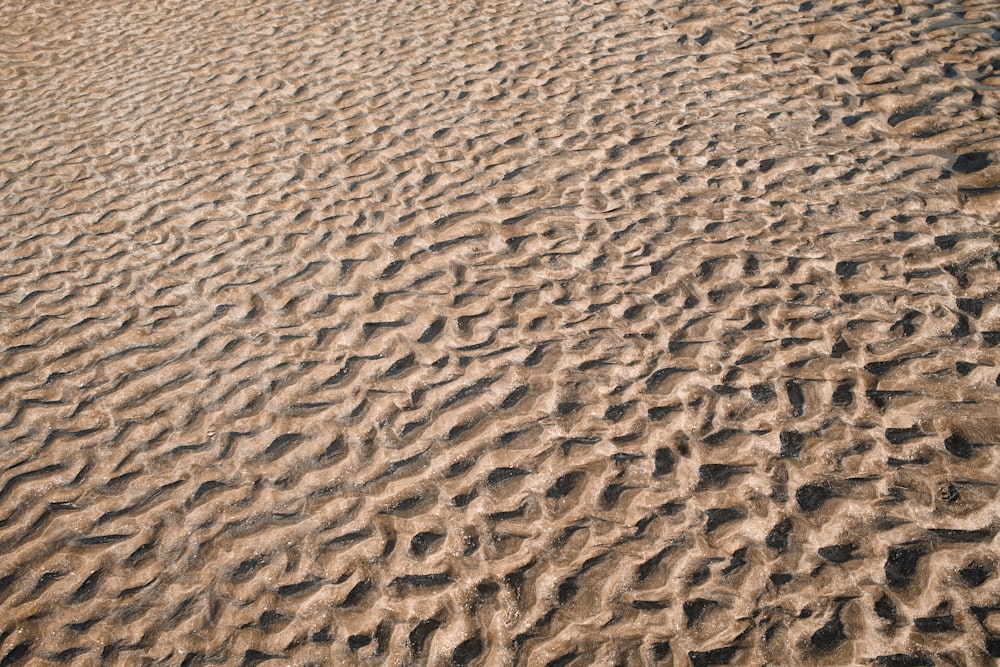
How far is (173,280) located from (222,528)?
8.81 feet

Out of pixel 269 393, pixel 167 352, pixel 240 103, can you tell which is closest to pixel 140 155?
pixel 240 103

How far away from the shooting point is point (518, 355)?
211 inches

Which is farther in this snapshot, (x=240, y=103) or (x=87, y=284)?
(x=240, y=103)

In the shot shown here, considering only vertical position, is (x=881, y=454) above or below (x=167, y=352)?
below

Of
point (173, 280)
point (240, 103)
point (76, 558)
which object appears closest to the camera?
point (76, 558)

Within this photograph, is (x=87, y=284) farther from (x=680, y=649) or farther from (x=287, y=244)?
(x=680, y=649)

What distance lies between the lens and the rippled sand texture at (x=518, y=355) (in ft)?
13.2

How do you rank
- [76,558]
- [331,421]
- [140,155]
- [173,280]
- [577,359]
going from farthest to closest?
[140,155] < [173,280] < [577,359] < [331,421] < [76,558]

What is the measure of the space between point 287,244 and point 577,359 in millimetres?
2909

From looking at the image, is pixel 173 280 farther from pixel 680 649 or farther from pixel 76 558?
pixel 680 649

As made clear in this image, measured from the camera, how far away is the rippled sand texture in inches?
159

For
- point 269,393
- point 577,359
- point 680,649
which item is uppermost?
point 269,393

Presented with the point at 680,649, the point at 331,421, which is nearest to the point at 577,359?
the point at 331,421

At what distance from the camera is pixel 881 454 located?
4609 millimetres
